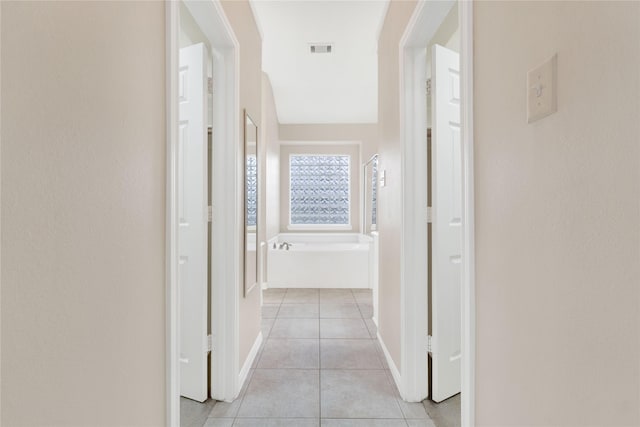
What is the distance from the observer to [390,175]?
7.59 feet

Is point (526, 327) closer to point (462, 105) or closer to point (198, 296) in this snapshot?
point (462, 105)

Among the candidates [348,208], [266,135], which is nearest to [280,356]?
[266,135]

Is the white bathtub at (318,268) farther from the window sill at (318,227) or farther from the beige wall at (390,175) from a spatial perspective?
the beige wall at (390,175)

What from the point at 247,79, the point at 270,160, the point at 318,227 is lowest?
the point at 318,227

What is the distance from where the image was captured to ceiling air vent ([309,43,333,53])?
12.8ft

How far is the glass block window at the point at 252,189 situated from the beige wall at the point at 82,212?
1280mm

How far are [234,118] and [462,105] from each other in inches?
49.5

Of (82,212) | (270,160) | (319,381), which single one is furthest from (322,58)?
(82,212)

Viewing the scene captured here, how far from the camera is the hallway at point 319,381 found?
69.0 inches

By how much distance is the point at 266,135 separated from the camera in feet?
14.9

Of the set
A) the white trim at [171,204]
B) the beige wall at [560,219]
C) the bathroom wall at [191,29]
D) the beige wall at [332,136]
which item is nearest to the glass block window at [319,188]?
the beige wall at [332,136]

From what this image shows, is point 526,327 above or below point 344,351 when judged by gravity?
above

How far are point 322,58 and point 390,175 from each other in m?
2.58

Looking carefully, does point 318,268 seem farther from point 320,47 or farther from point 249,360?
point 320,47
